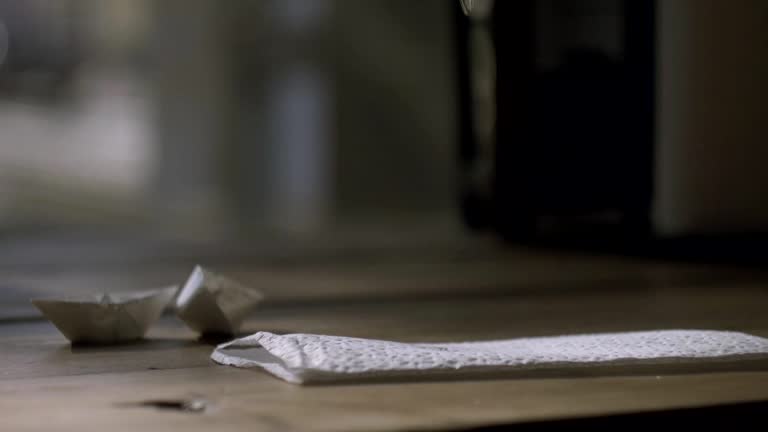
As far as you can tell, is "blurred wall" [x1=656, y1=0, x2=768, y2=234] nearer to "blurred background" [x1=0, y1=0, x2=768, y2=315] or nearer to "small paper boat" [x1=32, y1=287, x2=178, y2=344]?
"blurred background" [x1=0, y1=0, x2=768, y2=315]

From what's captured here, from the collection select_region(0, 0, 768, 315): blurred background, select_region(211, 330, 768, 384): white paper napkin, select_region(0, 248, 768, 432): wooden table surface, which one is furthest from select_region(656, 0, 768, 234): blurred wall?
select_region(211, 330, 768, 384): white paper napkin

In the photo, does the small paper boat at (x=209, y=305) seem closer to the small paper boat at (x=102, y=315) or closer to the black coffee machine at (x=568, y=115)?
the small paper boat at (x=102, y=315)

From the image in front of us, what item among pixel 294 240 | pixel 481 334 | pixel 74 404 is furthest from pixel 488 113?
pixel 74 404

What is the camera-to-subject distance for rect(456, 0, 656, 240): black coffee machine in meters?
2.17

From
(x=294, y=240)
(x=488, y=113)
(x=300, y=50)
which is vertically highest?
(x=300, y=50)

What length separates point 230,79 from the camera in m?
4.91

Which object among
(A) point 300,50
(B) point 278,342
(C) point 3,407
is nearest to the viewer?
(C) point 3,407

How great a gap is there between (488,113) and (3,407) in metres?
2.35

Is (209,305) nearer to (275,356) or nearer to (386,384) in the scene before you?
(275,356)

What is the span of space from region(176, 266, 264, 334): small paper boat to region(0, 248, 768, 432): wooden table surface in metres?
0.02

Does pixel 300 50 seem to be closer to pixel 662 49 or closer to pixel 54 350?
pixel 662 49

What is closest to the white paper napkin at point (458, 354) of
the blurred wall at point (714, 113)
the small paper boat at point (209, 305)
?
the small paper boat at point (209, 305)

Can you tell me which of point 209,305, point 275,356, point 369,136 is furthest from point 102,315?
point 369,136

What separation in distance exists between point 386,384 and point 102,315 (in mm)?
348
